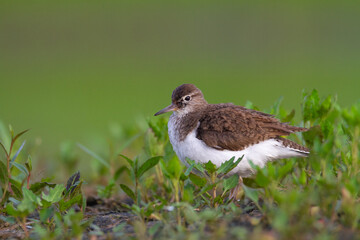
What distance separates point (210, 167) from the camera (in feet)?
16.4

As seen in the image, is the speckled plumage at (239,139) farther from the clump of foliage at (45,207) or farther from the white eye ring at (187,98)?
the clump of foliage at (45,207)

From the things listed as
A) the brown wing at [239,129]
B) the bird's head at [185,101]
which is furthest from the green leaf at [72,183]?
the bird's head at [185,101]

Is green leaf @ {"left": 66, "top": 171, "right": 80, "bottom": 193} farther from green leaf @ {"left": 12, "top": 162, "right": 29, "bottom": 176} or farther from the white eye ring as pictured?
the white eye ring

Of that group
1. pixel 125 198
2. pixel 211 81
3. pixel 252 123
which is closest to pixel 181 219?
pixel 252 123

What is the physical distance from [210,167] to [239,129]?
1123 mm

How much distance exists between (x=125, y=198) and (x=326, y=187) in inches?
134

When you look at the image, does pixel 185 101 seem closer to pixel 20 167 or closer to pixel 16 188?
pixel 20 167

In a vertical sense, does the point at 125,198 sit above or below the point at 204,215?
below

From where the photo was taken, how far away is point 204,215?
4.18 meters

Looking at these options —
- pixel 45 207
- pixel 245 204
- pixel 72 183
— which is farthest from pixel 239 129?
pixel 45 207

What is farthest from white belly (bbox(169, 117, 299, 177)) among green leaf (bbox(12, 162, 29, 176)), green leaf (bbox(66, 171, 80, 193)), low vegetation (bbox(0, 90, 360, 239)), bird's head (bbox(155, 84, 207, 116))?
green leaf (bbox(12, 162, 29, 176))

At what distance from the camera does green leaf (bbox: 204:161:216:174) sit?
4.96 metres

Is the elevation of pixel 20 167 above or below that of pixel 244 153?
above

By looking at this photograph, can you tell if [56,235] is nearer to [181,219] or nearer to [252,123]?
[181,219]
